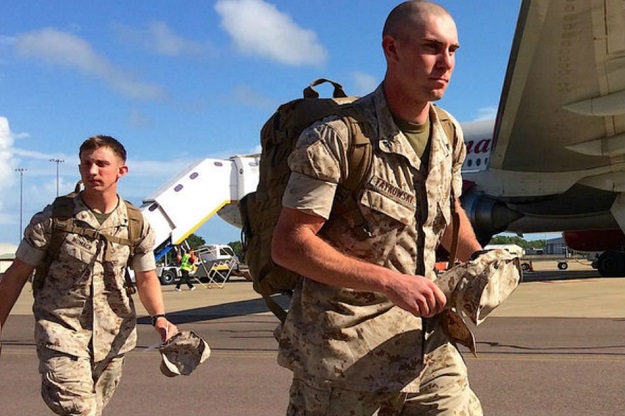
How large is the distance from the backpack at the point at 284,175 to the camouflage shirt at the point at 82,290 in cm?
151

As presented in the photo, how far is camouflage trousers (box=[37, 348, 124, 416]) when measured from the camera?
3.90 metres

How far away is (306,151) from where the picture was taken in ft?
8.39

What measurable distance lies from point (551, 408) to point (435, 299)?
410 centimetres

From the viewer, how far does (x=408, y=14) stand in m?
2.61

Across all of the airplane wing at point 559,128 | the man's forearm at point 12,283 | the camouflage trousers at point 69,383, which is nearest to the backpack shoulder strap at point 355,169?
the camouflage trousers at point 69,383

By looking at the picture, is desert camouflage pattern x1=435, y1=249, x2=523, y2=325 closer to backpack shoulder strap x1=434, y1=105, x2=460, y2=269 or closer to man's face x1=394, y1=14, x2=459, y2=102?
backpack shoulder strap x1=434, y1=105, x2=460, y2=269

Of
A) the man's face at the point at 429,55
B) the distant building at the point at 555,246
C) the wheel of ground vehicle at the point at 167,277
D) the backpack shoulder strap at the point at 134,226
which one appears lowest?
the distant building at the point at 555,246

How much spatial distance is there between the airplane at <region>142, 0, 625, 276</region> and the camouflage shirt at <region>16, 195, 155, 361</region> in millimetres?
11902

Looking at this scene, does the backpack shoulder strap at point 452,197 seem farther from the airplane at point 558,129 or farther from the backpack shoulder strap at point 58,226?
the airplane at point 558,129

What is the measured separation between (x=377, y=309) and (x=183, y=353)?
4.63 ft

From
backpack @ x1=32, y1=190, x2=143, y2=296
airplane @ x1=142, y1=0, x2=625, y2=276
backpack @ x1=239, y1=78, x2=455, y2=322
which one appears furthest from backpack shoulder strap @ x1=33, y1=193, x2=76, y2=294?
airplane @ x1=142, y1=0, x2=625, y2=276

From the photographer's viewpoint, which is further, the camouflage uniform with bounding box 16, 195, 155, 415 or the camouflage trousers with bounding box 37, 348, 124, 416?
the camouflage uniform with bounding box 16, 195, 155, 415

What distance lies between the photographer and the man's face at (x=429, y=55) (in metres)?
2.58

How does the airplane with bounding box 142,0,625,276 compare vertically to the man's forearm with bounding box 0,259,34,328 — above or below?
above
